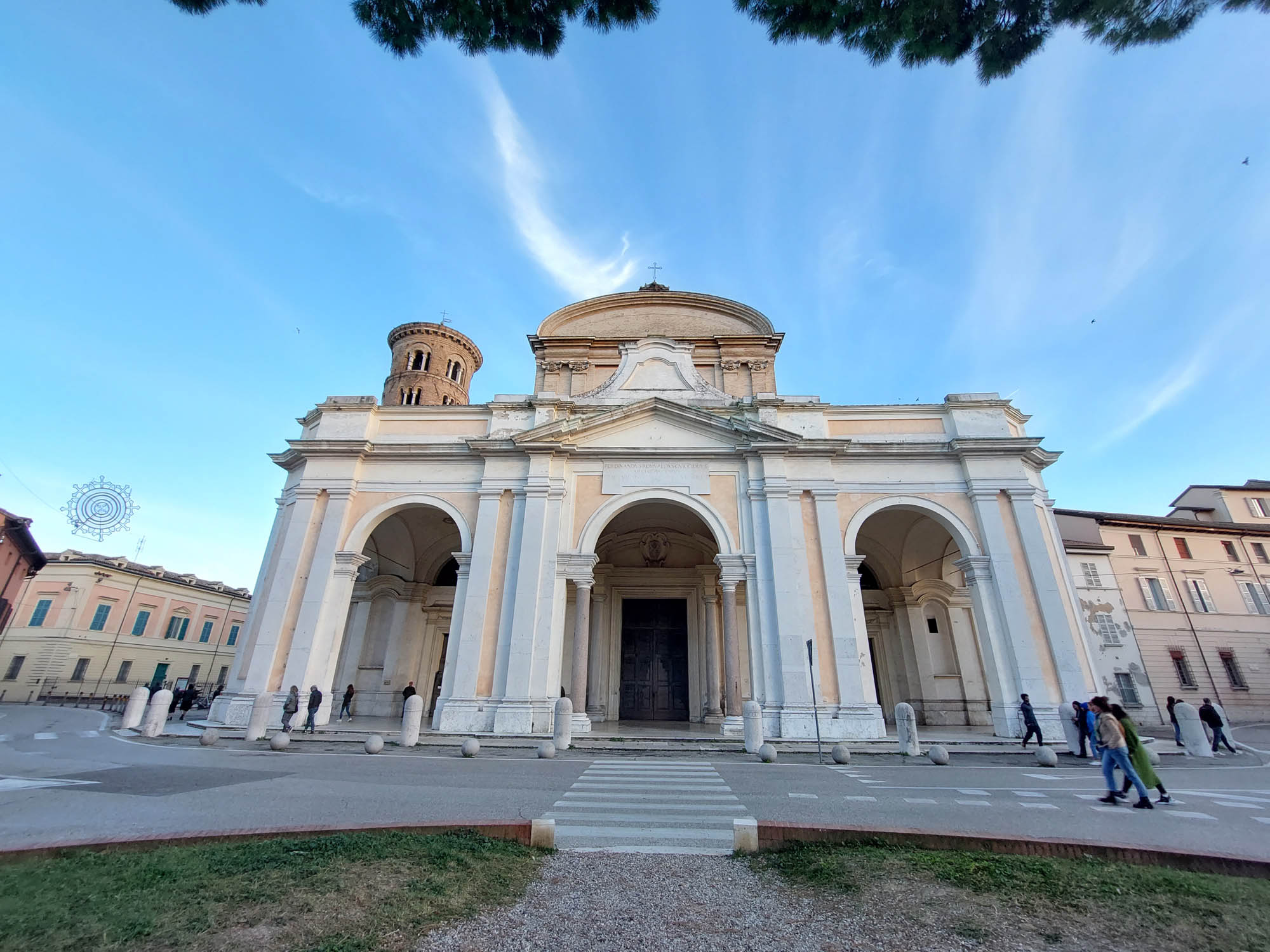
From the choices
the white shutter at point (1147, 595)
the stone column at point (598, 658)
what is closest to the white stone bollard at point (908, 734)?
the stone column at point (598, 658)

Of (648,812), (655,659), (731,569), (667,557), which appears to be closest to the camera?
(648,812)

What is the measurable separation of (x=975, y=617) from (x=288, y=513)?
59.7ft

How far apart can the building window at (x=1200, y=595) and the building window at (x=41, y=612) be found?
55.7m

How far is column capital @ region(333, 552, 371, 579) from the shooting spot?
1500cm

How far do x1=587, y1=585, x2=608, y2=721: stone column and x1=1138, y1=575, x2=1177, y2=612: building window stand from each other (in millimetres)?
24075

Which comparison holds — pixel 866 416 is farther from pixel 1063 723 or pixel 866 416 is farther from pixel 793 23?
pixel 793 23

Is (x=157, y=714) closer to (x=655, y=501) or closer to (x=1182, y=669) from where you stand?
(x=655, y=501)

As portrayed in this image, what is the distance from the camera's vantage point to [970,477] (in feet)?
50.7

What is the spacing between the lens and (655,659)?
62.8 ft

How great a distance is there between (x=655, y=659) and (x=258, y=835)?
15.7 meters

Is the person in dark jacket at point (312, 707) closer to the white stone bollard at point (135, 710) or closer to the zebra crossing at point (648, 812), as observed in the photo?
the white stone bollard at point (135, 710)

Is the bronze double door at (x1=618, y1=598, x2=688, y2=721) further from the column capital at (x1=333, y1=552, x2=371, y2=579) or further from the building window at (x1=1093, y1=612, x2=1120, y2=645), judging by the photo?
the building window at (x1=1093, y1=612, x2=1120, y2=645)

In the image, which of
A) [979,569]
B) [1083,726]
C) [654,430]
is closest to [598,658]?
[654,430]

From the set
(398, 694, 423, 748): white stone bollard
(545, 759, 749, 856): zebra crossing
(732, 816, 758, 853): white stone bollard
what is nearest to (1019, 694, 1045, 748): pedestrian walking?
(545, 759, 749, 856): zebra crossing
